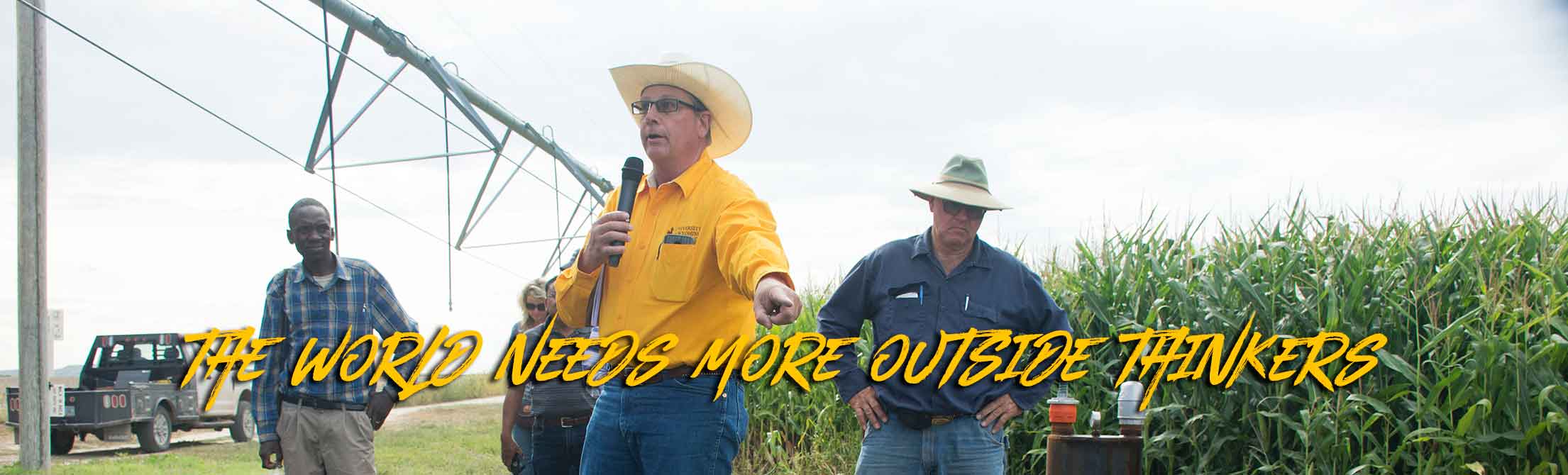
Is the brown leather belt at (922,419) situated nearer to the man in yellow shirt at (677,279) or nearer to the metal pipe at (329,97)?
the man in yellow shirt at (677,279)

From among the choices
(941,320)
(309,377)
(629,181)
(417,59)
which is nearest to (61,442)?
(417,59)

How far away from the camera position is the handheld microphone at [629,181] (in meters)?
3.31

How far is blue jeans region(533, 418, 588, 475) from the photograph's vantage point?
18.7ft

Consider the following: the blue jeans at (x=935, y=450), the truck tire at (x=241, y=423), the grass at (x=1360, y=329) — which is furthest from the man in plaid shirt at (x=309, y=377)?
the truck tire at (x=241, y=423)

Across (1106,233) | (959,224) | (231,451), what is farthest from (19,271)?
(959,224)

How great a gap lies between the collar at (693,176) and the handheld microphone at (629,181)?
12 cm

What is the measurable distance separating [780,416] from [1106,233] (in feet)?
11.1

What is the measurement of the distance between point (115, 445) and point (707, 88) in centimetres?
1766

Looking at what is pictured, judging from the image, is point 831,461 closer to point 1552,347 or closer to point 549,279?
point 549,279

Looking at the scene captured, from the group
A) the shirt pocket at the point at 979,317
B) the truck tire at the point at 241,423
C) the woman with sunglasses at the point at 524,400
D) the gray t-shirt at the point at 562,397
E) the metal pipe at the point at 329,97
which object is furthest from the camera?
the truck tire at the point at 241,423

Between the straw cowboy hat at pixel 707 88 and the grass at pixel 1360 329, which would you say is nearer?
the straw cowboy hat at pixel 707 88

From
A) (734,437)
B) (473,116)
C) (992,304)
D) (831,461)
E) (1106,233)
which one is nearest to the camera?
(734,437)

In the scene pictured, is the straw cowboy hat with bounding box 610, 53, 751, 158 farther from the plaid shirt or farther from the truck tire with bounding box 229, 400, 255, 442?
the truck tire with bounding box 229, 400, 255, 442

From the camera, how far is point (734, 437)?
3232mm
